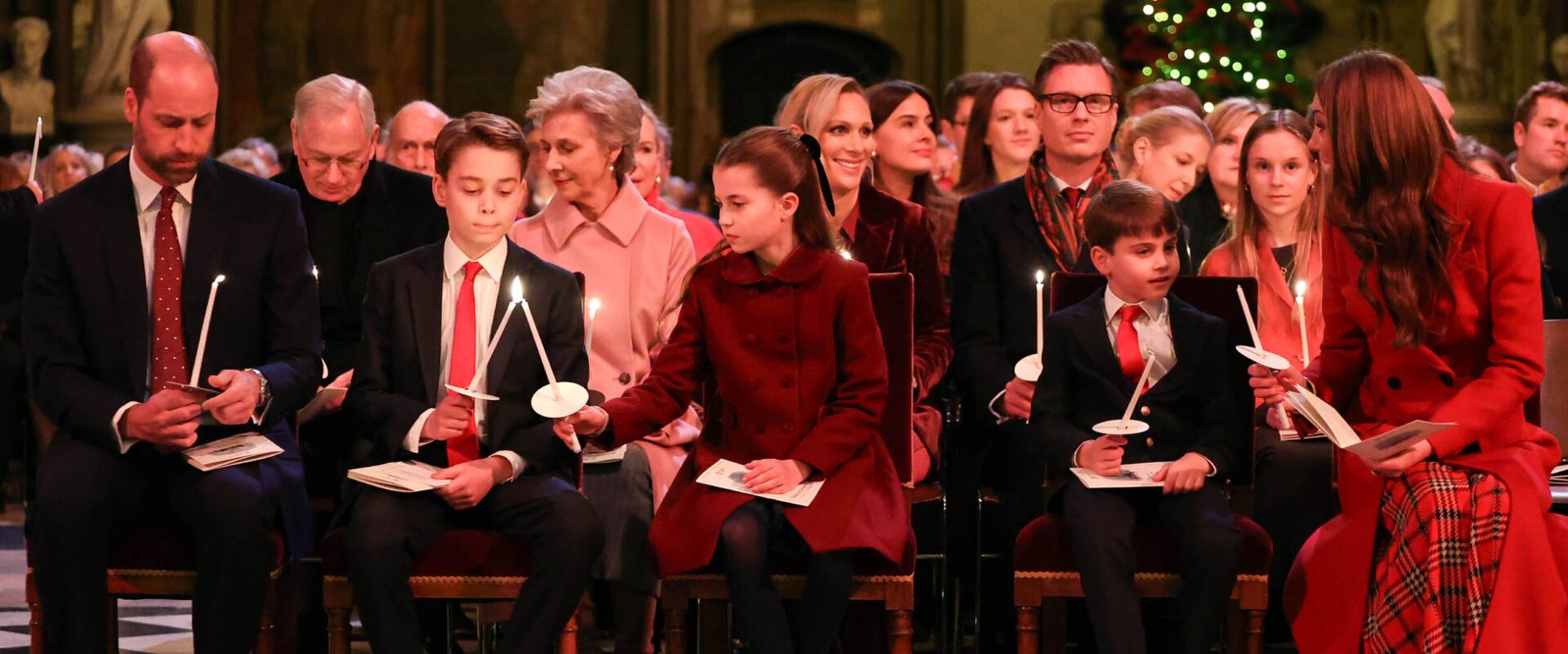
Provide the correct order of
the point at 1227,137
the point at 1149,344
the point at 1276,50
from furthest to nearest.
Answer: the point at 1276,50
the point at 1227,137
the point at 1149,344

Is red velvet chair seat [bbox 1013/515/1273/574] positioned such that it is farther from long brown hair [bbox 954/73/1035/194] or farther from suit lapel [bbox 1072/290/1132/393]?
long brown hair [bbox 954/73/1035/194]

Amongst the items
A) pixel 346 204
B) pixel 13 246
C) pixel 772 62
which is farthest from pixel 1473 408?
pixel 772 62

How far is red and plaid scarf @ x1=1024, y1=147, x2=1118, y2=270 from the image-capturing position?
480cm

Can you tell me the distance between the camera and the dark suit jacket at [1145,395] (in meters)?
3.90

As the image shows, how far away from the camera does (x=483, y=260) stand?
13.1 feet

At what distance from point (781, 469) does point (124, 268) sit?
61.2 inches

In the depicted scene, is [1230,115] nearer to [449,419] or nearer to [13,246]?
[449,419]

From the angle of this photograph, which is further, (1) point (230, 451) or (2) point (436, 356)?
(2) point (436, 356)

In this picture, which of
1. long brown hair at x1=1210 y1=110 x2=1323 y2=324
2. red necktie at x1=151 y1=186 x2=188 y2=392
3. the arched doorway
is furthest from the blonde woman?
the arched doorway

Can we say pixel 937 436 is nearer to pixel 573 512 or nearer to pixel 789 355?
pixel 789 355

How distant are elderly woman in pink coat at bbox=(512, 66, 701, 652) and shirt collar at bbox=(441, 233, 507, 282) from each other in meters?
0.48

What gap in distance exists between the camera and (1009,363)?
4.66 metres

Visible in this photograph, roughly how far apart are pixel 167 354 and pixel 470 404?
72cm

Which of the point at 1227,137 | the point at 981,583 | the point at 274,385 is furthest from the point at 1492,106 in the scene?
the point at 274,385
